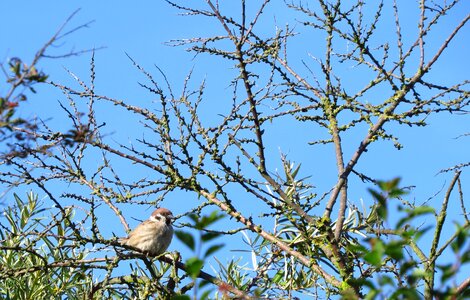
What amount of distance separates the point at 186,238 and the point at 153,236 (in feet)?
14.9

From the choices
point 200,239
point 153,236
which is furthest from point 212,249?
point 153,236

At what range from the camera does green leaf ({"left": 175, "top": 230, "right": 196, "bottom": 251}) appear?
5.19 ft

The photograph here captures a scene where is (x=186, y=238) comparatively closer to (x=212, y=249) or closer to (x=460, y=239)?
(x=212, y=249)

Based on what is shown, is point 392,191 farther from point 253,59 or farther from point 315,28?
point 315,28

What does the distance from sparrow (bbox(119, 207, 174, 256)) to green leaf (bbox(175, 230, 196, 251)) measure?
14.0ft

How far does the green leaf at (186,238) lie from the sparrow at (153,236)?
426 cm

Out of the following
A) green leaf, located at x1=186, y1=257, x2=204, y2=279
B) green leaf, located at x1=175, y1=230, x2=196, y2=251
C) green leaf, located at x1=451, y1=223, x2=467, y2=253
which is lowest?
green leaf, located at x1=186, y1=257, x2=204, y2=279

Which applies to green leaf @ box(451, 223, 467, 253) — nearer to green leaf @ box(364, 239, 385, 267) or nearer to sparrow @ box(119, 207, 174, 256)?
green leaf @ box(364, 239, 385, 267)

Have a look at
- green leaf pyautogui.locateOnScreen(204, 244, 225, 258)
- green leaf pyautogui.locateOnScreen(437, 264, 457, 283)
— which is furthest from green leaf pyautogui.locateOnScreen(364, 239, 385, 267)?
green leaf pyautogui.locateOnScreen(204, 244, 225, 258)

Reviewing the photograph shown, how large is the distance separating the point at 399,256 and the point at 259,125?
2.48 meters

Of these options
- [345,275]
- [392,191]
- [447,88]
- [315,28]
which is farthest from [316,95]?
[392,191]

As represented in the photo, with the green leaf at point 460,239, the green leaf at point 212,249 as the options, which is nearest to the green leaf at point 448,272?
the green leaf at point 460,239

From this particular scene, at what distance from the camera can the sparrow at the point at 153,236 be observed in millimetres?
5926

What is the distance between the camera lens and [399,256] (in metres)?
1.56
